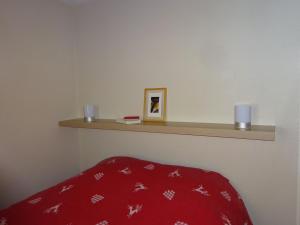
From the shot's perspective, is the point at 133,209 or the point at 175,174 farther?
the point at 175,174

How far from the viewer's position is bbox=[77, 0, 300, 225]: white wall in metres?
1.47

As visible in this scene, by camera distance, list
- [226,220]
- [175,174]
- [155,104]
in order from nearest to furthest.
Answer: [226,220] < [175,174] < [155,104]

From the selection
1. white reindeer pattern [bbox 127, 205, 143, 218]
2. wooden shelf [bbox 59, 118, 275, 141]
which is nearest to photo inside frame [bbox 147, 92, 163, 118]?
wooden shelf [bbox 59, 118, 275, 141]

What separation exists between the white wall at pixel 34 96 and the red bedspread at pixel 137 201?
1.82 ft

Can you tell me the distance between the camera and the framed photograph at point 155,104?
6.06 feet

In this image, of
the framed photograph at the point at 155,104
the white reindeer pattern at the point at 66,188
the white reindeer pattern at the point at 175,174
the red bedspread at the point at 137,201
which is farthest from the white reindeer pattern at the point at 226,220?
the white reindeer pattern at the point at 66,188

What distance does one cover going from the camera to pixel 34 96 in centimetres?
189

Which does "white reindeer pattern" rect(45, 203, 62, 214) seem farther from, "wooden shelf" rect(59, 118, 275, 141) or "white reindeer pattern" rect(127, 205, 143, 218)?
"wooden shelf" rect(59, 118, 275, 141)

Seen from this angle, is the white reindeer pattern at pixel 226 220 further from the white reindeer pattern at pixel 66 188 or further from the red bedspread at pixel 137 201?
the white reindeer pattern at pixel 66 188

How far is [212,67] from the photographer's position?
1660 millimetres

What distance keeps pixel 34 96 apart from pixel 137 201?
4.28 feet

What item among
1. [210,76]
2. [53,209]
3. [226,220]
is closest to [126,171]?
[53,209]

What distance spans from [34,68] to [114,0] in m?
0.96

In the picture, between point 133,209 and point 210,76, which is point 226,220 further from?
point 210,76
